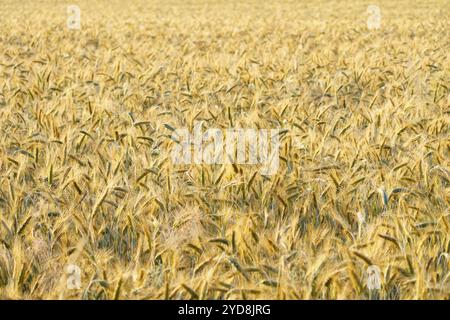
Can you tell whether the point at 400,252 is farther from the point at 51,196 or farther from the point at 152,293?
the point at 51,196

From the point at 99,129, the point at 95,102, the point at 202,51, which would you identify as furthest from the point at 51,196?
the point at 202,51

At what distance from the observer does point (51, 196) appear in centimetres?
295

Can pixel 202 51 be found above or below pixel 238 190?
above

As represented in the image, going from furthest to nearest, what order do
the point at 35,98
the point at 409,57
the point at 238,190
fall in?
the point at 409,57 → the point at 35,98 → the point at 238,190

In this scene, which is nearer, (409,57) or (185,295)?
(185,295)

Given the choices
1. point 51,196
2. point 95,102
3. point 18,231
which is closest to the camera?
point 18,231

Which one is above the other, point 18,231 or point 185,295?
point 18,231

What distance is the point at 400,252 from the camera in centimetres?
243

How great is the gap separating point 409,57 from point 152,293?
7167 mm
